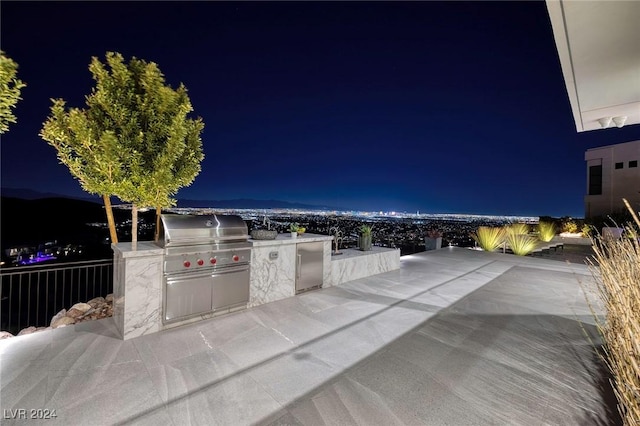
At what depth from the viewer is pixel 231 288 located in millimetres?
3463

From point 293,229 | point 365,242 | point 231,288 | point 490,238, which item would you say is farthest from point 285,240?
point 490,238

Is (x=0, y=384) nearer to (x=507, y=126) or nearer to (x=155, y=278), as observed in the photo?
Result: (x=155, y=278)

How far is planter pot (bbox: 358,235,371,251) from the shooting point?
19.5ft

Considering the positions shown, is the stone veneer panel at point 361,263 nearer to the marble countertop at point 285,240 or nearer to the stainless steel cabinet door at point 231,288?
the marble countertop at point 285,240

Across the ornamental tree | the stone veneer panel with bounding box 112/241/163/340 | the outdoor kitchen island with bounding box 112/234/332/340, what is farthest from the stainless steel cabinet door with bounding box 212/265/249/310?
the ornamental tree

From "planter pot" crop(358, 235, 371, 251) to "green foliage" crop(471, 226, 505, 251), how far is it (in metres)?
6.00

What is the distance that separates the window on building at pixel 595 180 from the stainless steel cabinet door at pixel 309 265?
853 inches

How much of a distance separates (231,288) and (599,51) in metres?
5.34

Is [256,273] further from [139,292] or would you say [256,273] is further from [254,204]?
[254,204]

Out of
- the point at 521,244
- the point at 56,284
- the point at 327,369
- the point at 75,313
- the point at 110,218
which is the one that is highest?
the point at 110,218

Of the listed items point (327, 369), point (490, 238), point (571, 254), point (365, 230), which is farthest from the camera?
point (490, 238)

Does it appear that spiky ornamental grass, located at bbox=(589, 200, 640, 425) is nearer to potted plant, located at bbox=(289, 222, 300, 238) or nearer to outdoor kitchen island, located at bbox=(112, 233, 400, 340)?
outdoor kitchen island, located at bbox=(112, 233, 400, 340)

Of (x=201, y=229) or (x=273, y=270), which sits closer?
(x=201, y=229)

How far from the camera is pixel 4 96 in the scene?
1.98 m
